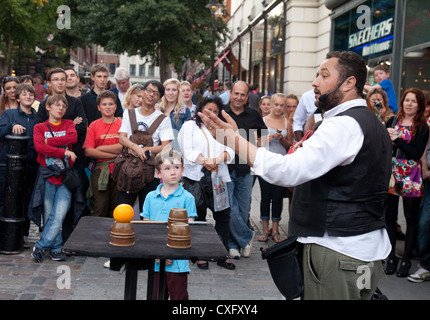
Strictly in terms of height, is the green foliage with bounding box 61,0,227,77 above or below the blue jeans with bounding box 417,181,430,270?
above

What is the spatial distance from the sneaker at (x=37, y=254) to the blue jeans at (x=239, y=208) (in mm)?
2198

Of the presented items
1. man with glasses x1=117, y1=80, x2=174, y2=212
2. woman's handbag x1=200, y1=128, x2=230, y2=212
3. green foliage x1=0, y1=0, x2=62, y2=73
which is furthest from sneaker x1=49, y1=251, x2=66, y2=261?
green foliage x1=0, y1=0, x2=62, y2=73

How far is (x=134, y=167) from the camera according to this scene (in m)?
6.21

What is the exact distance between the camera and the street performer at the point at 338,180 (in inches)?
107

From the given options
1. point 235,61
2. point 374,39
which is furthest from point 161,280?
point 235,61

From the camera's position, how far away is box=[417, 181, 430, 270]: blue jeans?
20.4 ft

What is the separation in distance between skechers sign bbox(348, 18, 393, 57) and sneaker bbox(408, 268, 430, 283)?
6721mm

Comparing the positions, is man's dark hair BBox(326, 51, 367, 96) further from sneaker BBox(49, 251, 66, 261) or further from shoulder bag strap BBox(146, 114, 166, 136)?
sneaker BBox(49, 251, 66, 261)

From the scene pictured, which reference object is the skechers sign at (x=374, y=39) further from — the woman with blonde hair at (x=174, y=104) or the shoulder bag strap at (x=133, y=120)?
the shoulder bag strap at (x=133, y=120)

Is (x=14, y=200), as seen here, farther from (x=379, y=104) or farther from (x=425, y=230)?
(x=425, y=230)
